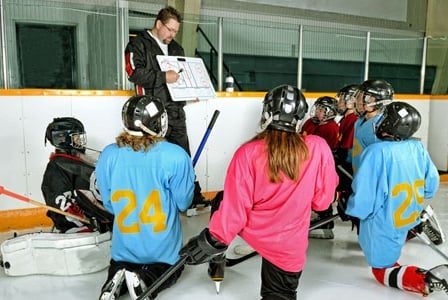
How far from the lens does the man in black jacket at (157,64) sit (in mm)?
2883

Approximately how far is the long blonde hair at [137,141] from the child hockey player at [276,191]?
0.43 meters

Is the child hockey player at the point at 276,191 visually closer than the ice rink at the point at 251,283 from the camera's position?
Yes

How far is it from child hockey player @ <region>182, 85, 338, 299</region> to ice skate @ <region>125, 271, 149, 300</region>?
275mm

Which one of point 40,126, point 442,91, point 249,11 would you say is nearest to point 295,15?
point 249,11

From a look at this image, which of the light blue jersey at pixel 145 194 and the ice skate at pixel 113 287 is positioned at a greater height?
the light blue jersey at pixel 145 194

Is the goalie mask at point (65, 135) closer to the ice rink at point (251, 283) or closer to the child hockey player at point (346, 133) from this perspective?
the ice rink at point (251, 283)

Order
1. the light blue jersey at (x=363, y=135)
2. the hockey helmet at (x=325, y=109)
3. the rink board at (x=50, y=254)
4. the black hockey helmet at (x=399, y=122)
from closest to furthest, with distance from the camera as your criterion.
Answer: the black hockey helmet at (x=399, y=122)
the rink board at (x=50, y=254)
the light blue jersey at (x=363, y=135)
the hockey helmet at (x=325, y=109)

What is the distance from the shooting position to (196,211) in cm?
351

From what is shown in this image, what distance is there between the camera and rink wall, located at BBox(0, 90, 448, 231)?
3010 millimetres

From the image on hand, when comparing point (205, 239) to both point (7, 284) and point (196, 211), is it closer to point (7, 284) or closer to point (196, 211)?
point (7, 284)

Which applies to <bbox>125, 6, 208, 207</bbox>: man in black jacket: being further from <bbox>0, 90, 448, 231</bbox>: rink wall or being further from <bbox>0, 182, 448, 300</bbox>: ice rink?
<bbox>0, 182, 448, 300</bbox>: ice rink

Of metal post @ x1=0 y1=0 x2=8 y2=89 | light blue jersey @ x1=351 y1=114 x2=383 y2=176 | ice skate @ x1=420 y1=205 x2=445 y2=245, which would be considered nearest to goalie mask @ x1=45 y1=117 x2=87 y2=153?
metal post @ x1=0 y1=0 x2=8 y2=89

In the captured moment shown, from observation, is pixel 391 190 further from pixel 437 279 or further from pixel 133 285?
pixel 133 285

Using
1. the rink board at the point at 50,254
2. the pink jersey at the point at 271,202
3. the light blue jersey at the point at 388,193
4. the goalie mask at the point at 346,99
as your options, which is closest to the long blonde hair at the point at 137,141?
the pink jersey at the point at 271,202
